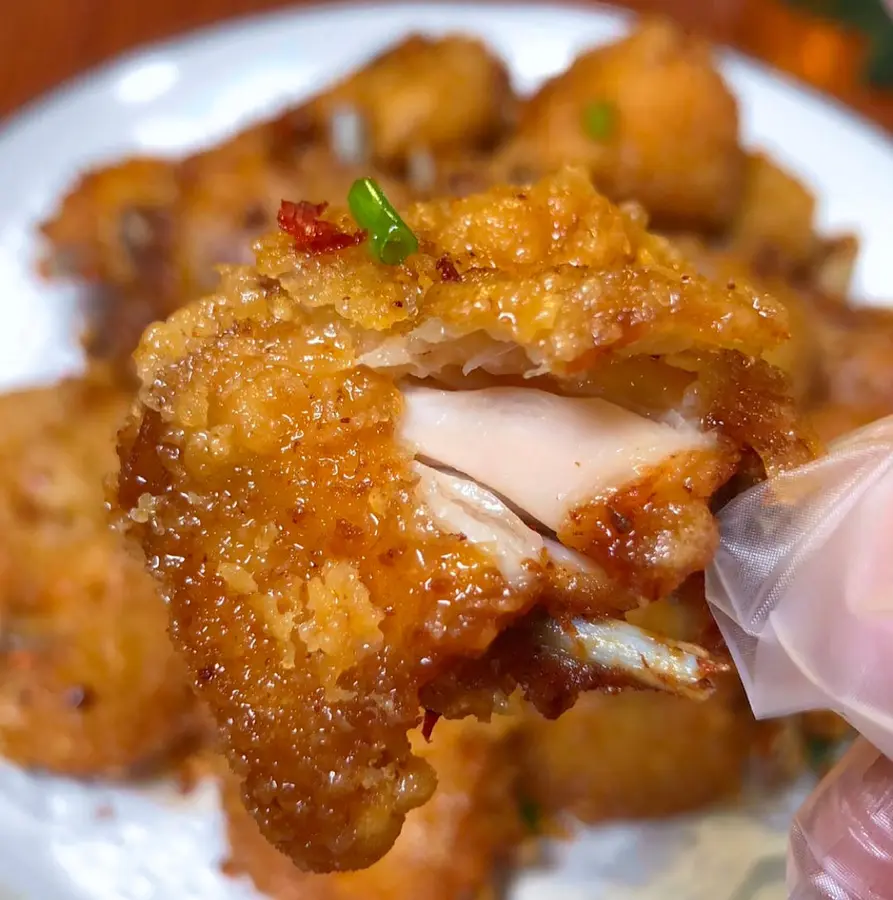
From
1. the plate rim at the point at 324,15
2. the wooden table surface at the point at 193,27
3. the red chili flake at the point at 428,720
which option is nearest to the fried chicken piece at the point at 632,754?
the red chili flake at the point at 428,720

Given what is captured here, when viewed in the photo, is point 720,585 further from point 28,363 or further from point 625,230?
point 28,363

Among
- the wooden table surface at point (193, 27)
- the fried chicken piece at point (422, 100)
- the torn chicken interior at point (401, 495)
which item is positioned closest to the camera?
the torn chicken interior at point (401, 495)

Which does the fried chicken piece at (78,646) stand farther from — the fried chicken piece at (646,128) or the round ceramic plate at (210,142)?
the fried chicken piece at (646,128)

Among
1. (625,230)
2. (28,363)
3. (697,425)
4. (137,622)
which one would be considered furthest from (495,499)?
(28,363)

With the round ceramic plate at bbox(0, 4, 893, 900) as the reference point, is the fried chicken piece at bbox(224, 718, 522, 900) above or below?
below

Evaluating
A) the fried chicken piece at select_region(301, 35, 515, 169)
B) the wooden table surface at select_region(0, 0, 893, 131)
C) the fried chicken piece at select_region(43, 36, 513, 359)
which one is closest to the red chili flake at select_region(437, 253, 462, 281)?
the fried chicken piece at select_region(43, 36, 513, 359)

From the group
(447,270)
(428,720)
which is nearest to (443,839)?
(428,720)

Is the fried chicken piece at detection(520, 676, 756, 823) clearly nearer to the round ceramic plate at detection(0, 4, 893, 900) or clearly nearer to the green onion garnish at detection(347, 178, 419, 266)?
the round ceramic plate at detection(0, 4, 893, 900)
